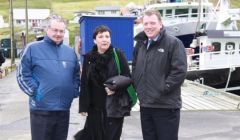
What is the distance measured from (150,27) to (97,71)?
776 mm

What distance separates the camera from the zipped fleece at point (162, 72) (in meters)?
5.66

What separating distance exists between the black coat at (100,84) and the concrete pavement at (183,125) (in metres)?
3.44

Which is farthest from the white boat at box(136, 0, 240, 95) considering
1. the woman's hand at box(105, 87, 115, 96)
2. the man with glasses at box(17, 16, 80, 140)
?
the man with glasses at box(17, 16, 80, 140)

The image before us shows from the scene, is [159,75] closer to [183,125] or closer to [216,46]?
[183,125]

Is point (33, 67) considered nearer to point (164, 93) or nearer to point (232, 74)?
point (164, 93)

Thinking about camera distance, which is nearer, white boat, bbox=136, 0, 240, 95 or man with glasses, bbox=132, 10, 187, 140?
man with glasses, bbox=132, 10, 187, 140

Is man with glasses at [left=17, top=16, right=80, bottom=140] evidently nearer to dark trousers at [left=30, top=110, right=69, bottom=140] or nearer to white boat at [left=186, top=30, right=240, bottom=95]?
dark trousers at [left=30, top=110, right=69, bottom=140]

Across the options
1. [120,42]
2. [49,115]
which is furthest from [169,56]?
[120,42]

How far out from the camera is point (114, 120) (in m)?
6.05

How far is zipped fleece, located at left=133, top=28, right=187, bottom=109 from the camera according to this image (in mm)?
5660

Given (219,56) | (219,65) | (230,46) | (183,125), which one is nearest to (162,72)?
(183,125)

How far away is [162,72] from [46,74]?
4.07 feet

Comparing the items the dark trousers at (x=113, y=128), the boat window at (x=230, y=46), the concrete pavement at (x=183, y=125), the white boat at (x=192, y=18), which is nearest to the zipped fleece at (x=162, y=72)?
the dark trousers at (x=113, y=128)

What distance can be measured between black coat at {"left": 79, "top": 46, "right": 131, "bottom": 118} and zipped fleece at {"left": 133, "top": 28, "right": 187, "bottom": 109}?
288mm
